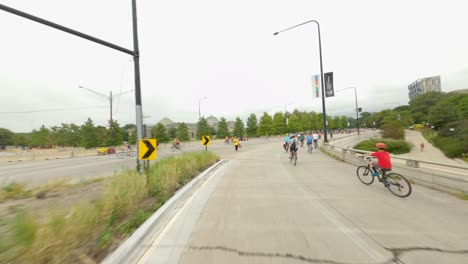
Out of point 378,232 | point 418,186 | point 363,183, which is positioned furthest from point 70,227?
point 418,186

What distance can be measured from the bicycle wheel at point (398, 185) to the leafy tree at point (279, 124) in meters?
64.2

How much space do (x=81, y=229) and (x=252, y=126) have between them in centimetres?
6781

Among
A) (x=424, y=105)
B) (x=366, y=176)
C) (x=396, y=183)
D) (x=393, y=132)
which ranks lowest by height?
(x=366, y=176)

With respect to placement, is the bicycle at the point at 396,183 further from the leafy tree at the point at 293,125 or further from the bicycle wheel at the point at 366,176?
the leafy tree at the point at 293,125

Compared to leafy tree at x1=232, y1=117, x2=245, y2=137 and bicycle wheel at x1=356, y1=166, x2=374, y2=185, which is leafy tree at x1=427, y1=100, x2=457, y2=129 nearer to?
leafy tree at x1=232, y1=117, x2=245, y2=137

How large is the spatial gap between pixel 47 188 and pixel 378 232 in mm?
9422

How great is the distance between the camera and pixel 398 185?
5496mm

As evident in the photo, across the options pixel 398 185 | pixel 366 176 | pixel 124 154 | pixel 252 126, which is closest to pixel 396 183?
pixel 398 185

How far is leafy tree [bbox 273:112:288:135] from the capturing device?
230 feet

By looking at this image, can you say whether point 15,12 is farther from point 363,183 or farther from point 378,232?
point 363,183

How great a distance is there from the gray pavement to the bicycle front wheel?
226mm

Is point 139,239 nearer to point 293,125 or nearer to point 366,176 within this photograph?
point 366,176

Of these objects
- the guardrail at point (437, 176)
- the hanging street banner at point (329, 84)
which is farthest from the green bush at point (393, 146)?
the guardrail at point (437, 176)

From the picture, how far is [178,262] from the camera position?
2.79m
